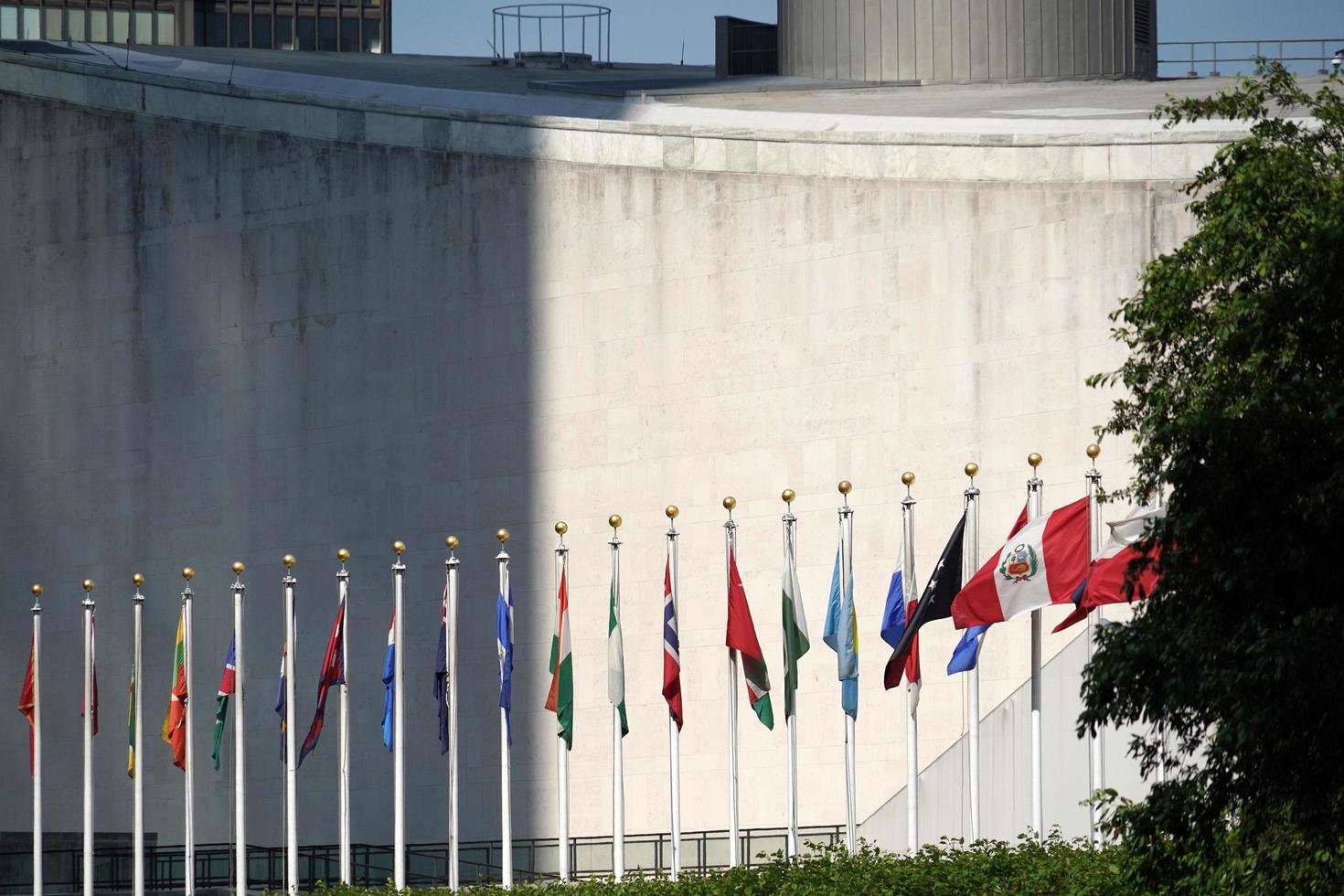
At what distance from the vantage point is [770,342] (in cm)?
3438

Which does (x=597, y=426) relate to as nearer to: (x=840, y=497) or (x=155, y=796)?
(x=840, y=497)

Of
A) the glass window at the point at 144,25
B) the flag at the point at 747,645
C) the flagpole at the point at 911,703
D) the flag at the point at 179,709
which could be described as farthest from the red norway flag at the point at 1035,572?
the glass window at the point at 144,25

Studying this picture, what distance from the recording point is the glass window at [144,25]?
285 ft

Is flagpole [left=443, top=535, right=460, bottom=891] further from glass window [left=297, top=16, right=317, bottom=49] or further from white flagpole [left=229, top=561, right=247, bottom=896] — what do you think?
glass window [left=297, top=16, right=317, bottom=49]

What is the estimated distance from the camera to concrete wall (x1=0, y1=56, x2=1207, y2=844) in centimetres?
3297

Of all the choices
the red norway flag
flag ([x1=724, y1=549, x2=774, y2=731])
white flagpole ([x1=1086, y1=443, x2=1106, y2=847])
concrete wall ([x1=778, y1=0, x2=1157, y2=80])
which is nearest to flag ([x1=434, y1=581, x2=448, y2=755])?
flag ([x1=724, y1=549, x2=774, y2=731])

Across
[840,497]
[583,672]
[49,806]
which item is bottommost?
[49,806]

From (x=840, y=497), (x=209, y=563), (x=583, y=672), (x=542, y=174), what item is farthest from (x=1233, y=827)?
(x=209, y=563)

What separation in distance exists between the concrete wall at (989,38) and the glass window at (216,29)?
47.1 m

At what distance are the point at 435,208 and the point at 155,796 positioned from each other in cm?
1106

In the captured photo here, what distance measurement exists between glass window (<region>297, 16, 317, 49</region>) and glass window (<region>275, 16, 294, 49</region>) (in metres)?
0.29

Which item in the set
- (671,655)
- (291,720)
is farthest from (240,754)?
(671,655)

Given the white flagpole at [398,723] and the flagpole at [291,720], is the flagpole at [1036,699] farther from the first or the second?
the flagpole at [291,720]

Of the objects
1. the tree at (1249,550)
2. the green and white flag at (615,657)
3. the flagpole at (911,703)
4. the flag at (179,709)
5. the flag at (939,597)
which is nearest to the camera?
the tree at (1249,550)
